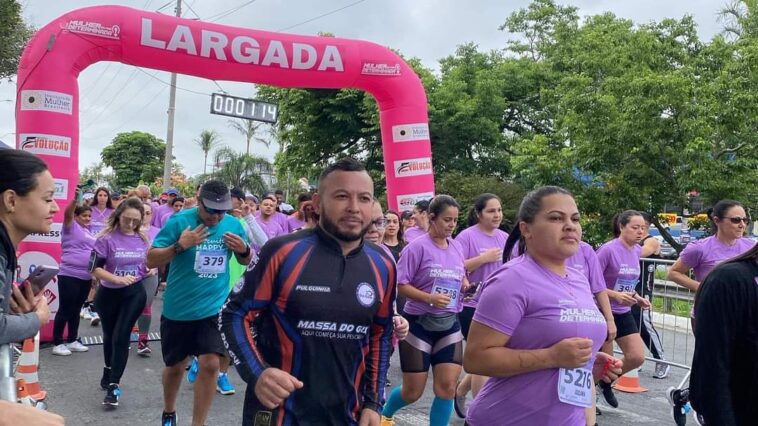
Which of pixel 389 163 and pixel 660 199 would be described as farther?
pixel 660 199

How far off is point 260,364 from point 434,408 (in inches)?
102

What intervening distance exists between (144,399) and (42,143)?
13.1ft

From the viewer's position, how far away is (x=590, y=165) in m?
14.9

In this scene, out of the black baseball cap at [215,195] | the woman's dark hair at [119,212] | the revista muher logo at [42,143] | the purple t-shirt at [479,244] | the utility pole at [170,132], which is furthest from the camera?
the utility pole at [170,132]

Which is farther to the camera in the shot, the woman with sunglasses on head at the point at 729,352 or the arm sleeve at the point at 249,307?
the arm sleeve at the point at 249,307

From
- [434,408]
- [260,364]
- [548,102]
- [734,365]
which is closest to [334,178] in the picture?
[260,364]

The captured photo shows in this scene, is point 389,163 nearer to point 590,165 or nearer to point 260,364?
point 590,165

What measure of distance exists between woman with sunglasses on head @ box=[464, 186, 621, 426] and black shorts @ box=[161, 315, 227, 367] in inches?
103

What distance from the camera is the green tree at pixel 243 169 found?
144 ft

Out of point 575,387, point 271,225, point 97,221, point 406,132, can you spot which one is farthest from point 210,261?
point 406,132

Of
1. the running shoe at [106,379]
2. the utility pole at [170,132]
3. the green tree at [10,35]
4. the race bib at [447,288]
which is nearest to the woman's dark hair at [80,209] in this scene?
the running shoe at [106,379]

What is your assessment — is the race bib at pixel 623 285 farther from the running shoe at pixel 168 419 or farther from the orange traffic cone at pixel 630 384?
the running shoe at pixel 168 419

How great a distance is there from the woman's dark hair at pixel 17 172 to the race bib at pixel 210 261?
2.50 meters

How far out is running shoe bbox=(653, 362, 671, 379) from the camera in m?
7.65
